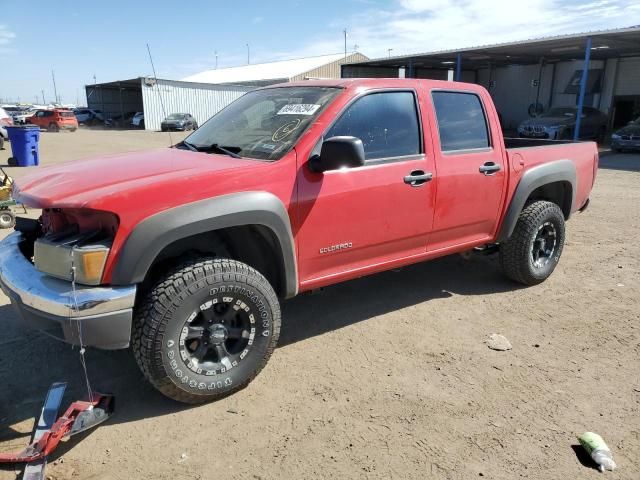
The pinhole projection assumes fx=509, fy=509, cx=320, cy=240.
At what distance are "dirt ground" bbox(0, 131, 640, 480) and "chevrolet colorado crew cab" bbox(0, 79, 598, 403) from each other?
13.3 inches

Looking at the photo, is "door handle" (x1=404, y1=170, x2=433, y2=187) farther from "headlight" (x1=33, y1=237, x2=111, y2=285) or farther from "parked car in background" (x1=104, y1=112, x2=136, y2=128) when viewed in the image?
"parked car in background" (x1=104, y1=112, x2=136, y2=128)

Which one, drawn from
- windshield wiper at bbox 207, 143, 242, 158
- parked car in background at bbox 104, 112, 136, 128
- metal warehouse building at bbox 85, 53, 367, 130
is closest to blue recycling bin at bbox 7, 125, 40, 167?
windshield wiper at bbox 207, 143, 242, 158

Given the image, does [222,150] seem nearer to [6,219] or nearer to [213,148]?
[213,148]

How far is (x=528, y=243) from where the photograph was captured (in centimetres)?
459

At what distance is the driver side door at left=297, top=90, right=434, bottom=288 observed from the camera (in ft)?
10.6

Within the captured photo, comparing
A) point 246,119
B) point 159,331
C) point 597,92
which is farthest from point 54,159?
point 597,92

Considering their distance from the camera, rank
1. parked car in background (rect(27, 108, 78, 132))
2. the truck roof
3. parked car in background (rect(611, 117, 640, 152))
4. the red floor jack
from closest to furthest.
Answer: the red floor jack, the truck roof, parked car in background (rect(611, 117, 640, 152)), parked car in background (rect(27, 108, 78, 132))

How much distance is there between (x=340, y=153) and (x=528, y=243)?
2.44m

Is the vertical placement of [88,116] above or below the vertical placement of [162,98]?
below

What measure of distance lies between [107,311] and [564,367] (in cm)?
288

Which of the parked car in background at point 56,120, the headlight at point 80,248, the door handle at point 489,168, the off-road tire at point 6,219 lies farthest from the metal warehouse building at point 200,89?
the headlight at point 80,248

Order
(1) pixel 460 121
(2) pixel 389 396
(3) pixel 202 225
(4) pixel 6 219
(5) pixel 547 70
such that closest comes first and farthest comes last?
1. (3) pixel 202 225
2. (2) pixel 389 396
3. (1) pixel 460 121
4. (4) pixel 6 219
5. (5) pixel 547 70

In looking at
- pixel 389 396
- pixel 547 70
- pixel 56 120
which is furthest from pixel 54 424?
pixel 56 120

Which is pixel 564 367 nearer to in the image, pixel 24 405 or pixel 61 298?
pixel 61 298
